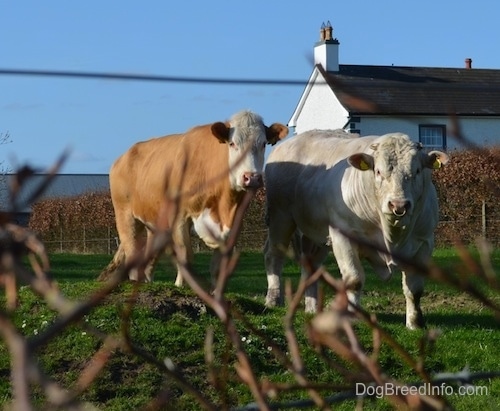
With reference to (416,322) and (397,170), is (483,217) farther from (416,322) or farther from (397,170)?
(397,170)

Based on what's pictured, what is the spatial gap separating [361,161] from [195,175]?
9.62ft

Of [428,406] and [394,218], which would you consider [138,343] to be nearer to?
[394,218]

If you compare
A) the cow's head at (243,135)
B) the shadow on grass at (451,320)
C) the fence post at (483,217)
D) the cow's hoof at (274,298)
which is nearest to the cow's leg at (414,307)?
the shadow on grass at (451,320)

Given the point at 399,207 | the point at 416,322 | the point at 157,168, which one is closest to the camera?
the point at 399,207

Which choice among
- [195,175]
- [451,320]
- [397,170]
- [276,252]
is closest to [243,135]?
[195,175]

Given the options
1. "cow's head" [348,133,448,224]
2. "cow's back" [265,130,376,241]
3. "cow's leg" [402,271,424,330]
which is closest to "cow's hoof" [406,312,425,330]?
"cow's leg" [402,271,424,330]

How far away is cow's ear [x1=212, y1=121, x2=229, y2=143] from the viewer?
10.7 meters

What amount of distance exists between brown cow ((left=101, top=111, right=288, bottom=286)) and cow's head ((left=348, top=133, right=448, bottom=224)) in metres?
1.13

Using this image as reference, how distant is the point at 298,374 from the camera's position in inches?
48.5

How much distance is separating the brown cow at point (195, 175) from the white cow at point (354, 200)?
50 centimetres

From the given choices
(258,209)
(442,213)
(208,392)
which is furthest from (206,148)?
(258,209)

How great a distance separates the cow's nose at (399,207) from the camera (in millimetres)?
8766

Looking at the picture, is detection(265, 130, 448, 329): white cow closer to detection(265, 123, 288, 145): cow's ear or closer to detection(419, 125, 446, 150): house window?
detection(265, 123, 288, 145): cow's ear

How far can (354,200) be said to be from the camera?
9.61 metres
